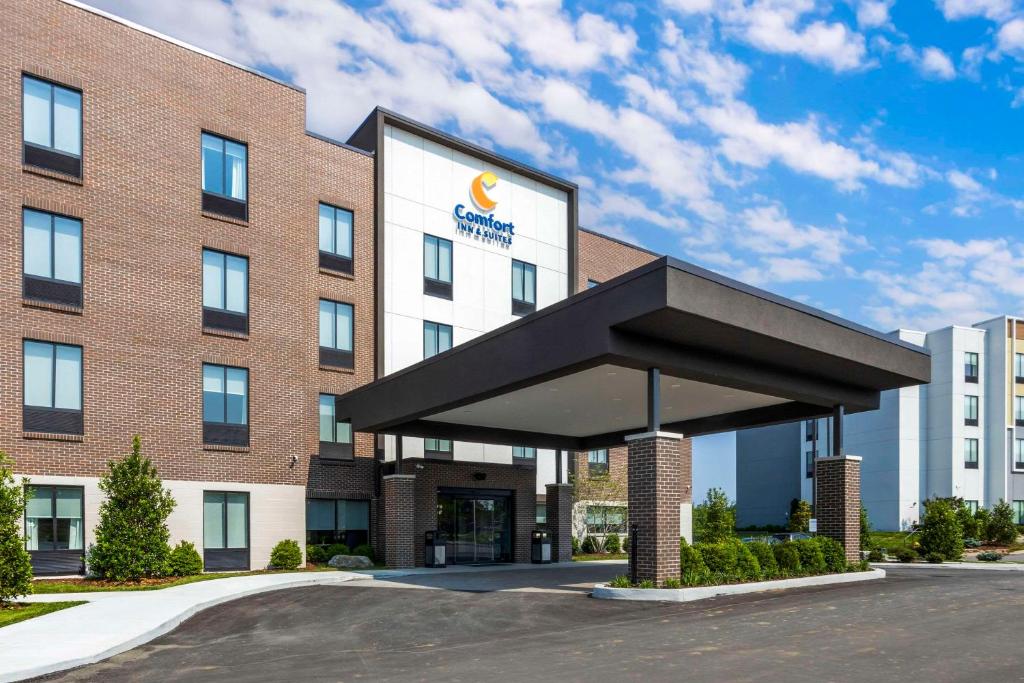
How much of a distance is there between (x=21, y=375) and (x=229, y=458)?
21.3 ft

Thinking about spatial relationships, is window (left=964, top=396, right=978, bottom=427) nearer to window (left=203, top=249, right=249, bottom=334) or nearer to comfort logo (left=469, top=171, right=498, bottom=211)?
comfort logo (left=469, top=171, right=498, bottom=211)

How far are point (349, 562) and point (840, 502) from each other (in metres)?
15.4

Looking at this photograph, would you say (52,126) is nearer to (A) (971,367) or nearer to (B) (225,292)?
(B) (225,292)

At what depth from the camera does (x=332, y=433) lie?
3059 cm

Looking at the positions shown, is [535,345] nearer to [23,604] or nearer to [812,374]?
[812,374]

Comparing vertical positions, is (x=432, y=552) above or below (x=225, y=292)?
below

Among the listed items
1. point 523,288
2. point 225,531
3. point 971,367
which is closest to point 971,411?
point 971,367

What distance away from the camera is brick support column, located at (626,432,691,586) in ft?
61.8

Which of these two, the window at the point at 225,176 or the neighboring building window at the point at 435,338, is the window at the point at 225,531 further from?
the window at the point at 225,176

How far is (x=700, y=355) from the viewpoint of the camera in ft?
66.4

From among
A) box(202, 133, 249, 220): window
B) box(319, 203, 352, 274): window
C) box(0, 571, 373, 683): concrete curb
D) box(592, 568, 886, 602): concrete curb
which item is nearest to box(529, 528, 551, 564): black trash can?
box(0, 571, 373, 683): concrete curb

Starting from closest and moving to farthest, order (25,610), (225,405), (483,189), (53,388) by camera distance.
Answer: (25,610)
(53,388)
(225,405)
(483,189)

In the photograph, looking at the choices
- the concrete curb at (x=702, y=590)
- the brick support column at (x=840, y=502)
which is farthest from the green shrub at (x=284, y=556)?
the brick support column at (x=840, y=502)

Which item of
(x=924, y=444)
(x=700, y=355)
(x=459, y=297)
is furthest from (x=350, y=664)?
(x=924, y=444)
